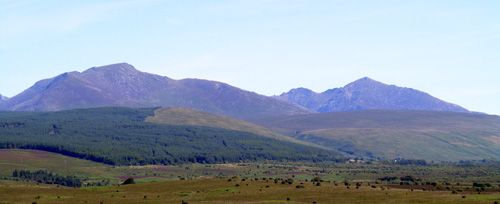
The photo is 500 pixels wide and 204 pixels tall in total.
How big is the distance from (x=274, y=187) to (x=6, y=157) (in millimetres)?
139060

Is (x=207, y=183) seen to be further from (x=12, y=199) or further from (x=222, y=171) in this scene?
(x=222, y=171)

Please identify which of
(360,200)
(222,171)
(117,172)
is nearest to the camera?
(360,200)

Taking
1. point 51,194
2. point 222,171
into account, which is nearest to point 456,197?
point 51,194

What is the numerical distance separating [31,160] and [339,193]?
480 feet

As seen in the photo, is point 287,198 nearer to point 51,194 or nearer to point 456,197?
point 456,197

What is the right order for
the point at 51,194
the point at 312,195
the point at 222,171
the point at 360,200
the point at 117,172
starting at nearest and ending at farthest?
the point at 360,200
the point at 312,195
the point at 51,194
the point at 117,172
the point at 222,171

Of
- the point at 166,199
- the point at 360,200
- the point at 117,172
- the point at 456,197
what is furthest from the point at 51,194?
the point at 117,172

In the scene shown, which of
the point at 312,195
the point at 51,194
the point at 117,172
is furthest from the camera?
the point at 117,172

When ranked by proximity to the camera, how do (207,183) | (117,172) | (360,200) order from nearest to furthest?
1. (360,200)
2. (207,183)
3. (117,172)

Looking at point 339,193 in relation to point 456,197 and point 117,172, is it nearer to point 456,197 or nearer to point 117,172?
point 456,197

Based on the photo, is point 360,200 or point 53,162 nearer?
point 360,200

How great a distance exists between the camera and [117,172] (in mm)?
183750

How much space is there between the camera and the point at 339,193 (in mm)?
70375

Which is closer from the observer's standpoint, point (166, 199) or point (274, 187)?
point (166, 199)
